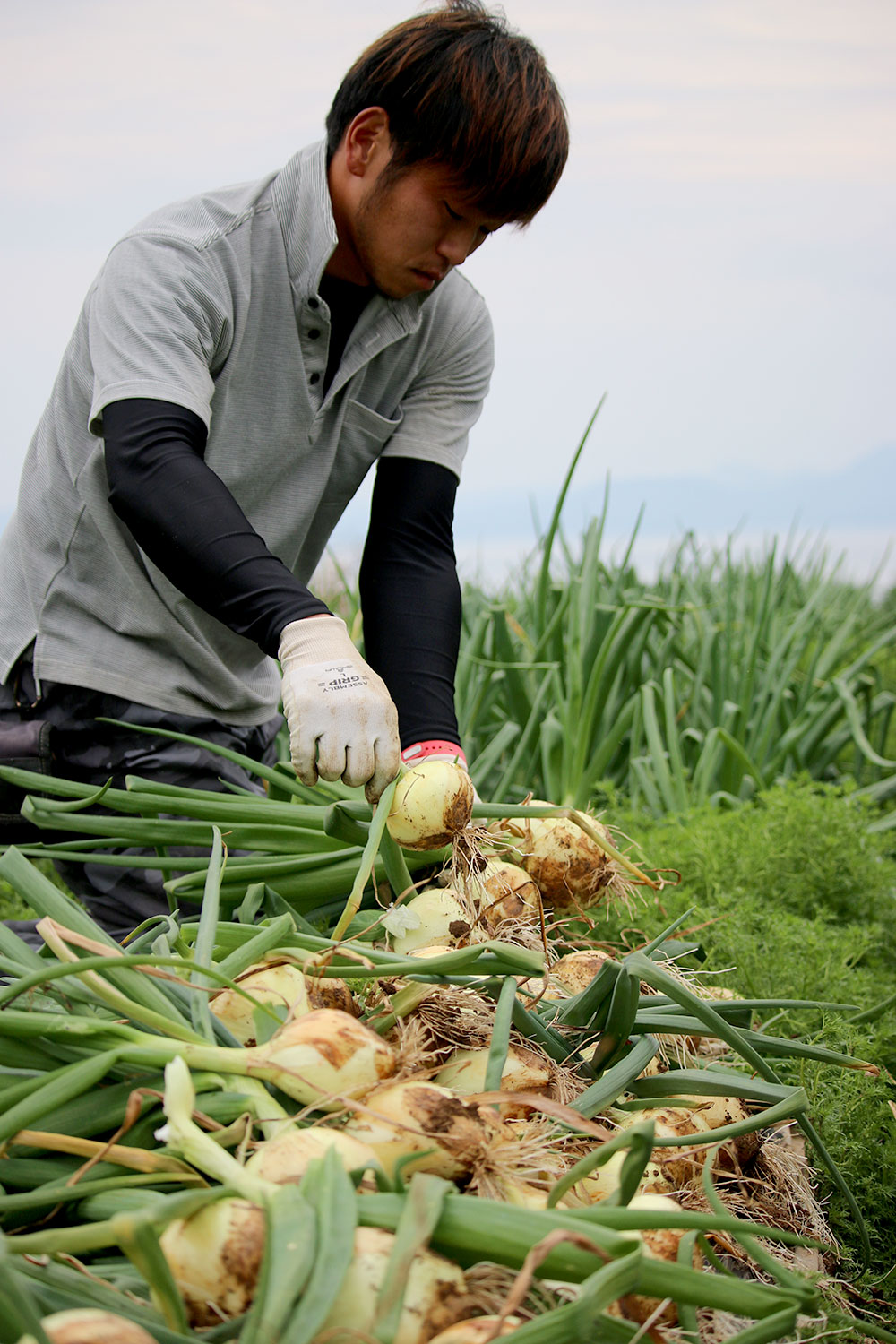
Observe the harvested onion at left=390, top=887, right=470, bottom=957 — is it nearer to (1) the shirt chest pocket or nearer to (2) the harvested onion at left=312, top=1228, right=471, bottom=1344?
(2) the harvested onion at left=312, top=1228, right=471, bottom=1344

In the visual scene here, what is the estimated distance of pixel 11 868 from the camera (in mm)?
958

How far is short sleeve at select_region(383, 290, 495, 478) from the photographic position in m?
1.95

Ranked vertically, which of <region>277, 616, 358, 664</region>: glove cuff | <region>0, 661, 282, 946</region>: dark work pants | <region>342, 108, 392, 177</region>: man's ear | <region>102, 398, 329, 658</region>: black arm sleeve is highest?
<region>342, 108, 392, 177</region>: man's ear

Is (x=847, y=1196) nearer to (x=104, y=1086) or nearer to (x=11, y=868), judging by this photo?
(x=104, y=1086)

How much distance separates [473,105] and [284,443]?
2.00ft

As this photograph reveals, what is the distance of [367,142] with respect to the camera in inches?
62.6

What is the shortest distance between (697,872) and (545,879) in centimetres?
67

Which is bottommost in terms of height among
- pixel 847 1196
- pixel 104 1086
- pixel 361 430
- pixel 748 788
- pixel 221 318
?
pixel 748 788

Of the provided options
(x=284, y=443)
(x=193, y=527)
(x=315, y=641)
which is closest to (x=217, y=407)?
(x=284, y=443)

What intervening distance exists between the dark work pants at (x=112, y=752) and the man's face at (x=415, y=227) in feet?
2.70

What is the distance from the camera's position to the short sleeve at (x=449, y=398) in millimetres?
1946

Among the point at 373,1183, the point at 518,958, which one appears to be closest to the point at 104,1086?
the point at 373,1183

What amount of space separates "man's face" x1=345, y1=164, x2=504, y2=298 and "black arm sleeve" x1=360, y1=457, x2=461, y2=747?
368mm

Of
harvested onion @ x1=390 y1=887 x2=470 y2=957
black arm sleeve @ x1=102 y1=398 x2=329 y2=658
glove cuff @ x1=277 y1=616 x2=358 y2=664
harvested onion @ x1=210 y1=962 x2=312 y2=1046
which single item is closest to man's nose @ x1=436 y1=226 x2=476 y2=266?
black arm sleeve @ x1=102 y1=398 x2=329 y2=658
